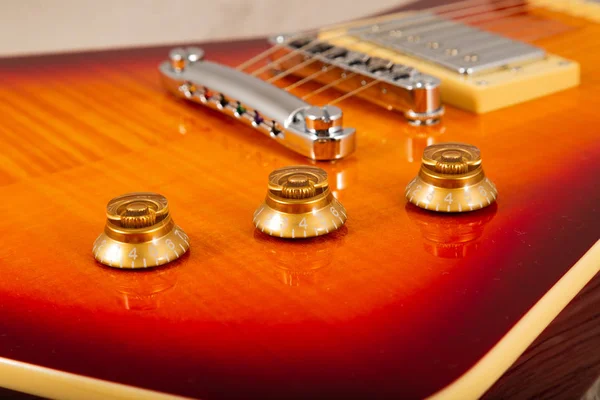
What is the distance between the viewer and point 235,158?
973 mm

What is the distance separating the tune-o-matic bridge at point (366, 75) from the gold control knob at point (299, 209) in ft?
0.92

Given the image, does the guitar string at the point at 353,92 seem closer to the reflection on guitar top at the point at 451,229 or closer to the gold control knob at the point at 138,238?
the reflection on guitar top at the point at 451,229

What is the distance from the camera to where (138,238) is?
2.47 ft

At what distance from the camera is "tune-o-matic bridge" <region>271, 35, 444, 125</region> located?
1.04 meters

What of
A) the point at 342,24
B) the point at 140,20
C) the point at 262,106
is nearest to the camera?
the point at 262,106

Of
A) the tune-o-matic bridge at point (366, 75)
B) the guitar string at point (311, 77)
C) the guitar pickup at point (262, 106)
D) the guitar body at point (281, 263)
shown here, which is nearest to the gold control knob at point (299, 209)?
the guitar body at point (281, 263)

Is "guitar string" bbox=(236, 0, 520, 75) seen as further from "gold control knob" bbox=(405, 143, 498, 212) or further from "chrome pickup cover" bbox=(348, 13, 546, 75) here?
"gold control knob" bbox=(405, 143, 498, 212)

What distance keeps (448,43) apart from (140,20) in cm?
124

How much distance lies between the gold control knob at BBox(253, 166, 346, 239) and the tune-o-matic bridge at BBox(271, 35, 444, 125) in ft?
0.92

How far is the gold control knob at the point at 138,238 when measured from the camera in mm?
750

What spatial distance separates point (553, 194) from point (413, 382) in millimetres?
333

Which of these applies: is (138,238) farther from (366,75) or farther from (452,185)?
(366,75)

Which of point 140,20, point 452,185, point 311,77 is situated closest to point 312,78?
point 311,77

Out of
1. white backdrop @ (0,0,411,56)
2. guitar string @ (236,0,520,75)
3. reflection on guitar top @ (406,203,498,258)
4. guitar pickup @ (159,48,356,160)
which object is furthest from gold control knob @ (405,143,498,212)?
white backdrop @ (0,0,411,56)
